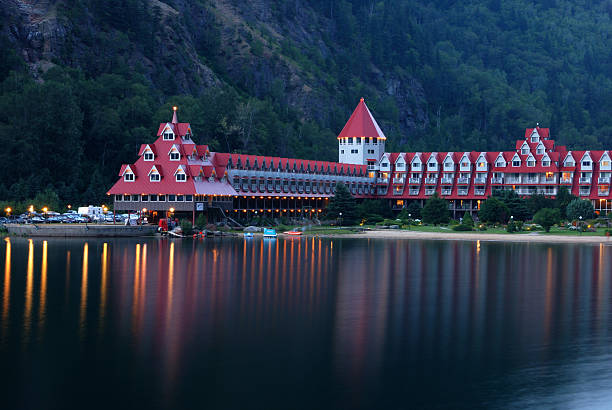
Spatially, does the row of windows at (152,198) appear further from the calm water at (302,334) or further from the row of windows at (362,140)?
the row of windows at (362,140)

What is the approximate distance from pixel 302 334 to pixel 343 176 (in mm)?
100974

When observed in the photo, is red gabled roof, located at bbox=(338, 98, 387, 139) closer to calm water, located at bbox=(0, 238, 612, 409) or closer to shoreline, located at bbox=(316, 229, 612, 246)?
shoreline, located at bbox=(316, 229, 612, 246)

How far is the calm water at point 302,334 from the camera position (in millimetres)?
29578

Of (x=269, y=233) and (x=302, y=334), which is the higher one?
(x=269, y=233)

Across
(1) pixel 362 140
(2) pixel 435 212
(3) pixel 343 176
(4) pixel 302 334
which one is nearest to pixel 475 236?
(2) pixel 435 212

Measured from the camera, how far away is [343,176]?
13950 cm

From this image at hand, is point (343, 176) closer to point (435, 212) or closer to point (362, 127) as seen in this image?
point (362, 127)

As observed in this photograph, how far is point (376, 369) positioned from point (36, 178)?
3981 inches

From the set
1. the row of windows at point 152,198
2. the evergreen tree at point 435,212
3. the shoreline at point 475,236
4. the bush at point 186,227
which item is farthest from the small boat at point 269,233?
the evergreen tree at point 435,212

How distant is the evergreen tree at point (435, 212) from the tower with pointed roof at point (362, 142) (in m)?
27.1

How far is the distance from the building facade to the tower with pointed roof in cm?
19

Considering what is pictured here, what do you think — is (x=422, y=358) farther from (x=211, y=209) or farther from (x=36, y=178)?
(x=36, y=178)

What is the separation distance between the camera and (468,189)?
453 ft

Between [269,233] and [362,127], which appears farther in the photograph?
[362,127]
